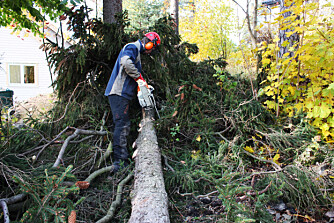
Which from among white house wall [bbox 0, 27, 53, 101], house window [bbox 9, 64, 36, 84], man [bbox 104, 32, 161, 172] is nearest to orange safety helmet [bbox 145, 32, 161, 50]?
man [bbox 104, 32, 161, 172]

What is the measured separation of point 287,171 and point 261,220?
1.26 m

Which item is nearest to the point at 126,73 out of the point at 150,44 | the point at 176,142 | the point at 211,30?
the point at 150,44

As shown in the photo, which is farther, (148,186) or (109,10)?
(109,10)

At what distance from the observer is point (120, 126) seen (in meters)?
3.79

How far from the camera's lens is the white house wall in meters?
14.6

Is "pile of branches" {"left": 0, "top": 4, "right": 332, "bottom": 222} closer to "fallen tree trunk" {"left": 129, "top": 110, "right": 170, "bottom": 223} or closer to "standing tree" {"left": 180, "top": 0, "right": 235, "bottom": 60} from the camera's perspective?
"fallen tree trunk" {"left": 129, "top": 110, "right": 170, "bottom": 223}

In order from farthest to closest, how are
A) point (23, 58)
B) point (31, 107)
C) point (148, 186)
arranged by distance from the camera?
point (23, 58)
point (31, 107)
point (148, 186)

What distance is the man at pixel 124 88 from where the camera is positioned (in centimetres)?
369

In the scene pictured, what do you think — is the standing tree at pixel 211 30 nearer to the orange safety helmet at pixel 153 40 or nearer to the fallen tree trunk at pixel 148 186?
the orange safety helmet at pixel 153 40

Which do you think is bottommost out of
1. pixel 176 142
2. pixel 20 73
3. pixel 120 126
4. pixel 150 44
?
pixel 176 142

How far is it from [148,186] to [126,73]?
82.2 inches

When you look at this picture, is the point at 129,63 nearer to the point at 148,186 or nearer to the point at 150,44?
the point at 150,44

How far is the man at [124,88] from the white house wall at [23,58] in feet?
41.3

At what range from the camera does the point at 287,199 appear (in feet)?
9.38
